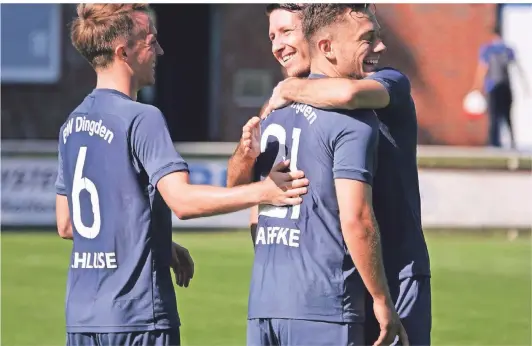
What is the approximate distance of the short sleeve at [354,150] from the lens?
14.3 feet

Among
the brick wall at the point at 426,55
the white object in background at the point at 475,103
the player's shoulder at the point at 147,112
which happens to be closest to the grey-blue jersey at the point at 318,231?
the player's shoulder at the point at 147,112

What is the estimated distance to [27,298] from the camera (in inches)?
441

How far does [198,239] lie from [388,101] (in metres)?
11.8

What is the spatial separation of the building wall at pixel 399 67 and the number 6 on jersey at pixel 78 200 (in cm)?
1947

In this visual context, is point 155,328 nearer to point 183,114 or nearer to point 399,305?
point 399,305

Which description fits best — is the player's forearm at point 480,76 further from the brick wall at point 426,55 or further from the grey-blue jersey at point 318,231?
the grey-blue jersey at point 318,231

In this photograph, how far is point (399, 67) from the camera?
2425cm

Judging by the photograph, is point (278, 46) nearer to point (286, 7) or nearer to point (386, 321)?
point (286, 7)

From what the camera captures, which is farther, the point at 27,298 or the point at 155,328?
the point at 27,298

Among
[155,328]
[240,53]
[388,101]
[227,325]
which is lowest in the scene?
[227,325]

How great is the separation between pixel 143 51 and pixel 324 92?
0.85 m

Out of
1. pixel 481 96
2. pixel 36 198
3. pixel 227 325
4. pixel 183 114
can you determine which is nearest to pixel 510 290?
pixel 227 325

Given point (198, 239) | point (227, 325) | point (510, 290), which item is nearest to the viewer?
point (227, 325)

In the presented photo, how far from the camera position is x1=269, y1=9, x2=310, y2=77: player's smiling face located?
4.95m
